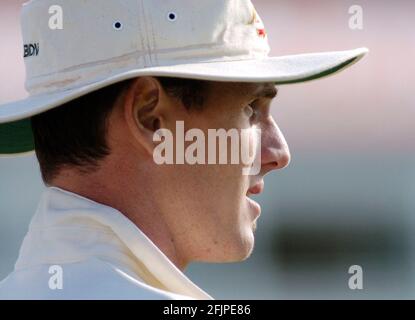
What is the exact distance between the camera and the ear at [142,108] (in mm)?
1568

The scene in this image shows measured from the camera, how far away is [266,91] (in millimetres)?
1673

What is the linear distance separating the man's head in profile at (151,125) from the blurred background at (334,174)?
3187 millimetres

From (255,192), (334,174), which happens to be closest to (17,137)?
(255,192)

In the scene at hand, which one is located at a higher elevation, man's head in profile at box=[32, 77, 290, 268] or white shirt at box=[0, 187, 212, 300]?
man's head in profile at box=[32, 77, 290, 268]

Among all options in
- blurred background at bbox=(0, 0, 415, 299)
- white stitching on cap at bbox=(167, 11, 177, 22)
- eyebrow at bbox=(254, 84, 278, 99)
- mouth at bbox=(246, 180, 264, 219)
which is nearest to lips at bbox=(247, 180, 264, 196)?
mouth at bbox=(246, 180, 264, 219)

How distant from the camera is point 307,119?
4.96 metres

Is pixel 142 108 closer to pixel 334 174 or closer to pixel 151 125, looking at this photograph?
pixel 151 125

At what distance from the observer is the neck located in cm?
157

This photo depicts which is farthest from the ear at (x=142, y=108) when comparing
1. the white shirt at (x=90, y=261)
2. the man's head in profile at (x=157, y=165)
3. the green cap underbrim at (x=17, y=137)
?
the green cap underbrim at (x=17, y=137)

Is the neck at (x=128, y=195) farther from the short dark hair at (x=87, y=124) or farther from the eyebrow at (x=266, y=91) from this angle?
the eyebrow at (x=266, y=91)

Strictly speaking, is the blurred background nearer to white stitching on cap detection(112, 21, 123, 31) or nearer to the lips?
the lips

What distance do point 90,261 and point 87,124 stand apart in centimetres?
21

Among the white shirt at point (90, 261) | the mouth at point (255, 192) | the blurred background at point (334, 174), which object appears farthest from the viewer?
the blurred background at point (334, 174)

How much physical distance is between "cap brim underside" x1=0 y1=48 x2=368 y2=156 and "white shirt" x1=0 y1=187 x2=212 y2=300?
0.44 ft
